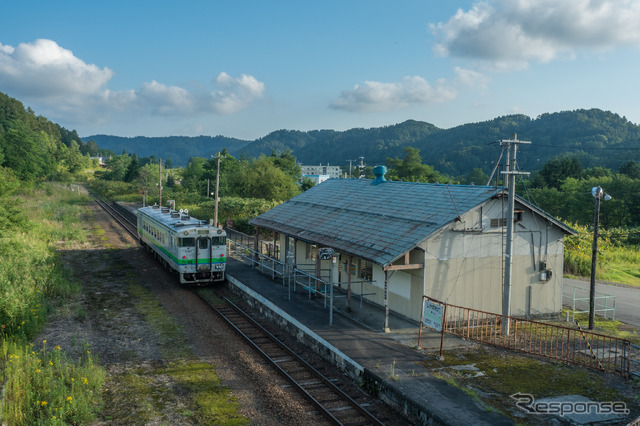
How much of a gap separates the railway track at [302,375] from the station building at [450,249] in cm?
338

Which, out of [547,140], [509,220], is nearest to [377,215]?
[509,220]

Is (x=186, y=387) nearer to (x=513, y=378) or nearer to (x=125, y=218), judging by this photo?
(x=513, y=378)

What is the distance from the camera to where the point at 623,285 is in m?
26.4

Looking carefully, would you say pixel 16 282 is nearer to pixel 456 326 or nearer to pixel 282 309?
pixel 282 309

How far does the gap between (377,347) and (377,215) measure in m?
6.26

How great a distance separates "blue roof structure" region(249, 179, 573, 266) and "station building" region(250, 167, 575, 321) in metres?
0.05

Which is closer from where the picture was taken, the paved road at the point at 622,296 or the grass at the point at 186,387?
the grass at the point at 186,387

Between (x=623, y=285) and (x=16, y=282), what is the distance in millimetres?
29604

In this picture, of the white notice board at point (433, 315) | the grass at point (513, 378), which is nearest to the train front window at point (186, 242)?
the white notice board at point (433, 315)

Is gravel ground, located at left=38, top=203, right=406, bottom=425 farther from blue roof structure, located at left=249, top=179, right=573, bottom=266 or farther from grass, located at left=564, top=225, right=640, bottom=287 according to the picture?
grass, located at left=564, top=225, right=640, bottom=287

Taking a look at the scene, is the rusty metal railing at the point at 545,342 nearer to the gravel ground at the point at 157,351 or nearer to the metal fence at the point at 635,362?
the metal fence at the point at 635,362

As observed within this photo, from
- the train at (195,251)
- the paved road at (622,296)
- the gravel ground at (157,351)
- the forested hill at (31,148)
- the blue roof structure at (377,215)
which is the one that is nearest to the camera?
the gravel ground at (157,351)

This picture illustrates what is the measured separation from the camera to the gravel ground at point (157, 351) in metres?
10.5

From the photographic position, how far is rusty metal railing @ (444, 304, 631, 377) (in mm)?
12688
